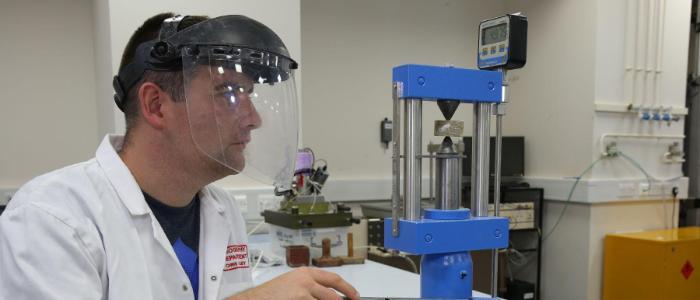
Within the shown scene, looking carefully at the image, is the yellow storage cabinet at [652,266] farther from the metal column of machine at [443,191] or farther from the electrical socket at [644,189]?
the metal column of machine at [443,191]

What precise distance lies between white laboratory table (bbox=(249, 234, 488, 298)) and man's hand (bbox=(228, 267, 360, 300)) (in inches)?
28.4

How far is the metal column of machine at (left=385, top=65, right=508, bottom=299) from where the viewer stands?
98 cm

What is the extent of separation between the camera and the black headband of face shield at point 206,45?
96cm

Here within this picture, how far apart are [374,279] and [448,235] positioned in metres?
0.91

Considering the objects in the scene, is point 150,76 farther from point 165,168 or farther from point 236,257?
point 236,257

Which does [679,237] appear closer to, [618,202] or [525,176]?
[618,202]

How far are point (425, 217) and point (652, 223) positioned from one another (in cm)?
328

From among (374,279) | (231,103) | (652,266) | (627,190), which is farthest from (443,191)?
(627,190)

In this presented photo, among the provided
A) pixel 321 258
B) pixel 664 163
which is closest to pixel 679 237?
pixel 664 163

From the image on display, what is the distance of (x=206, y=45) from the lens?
0.96 meters

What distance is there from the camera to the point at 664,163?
12.0 ft

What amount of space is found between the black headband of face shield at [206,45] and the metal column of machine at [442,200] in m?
0.27

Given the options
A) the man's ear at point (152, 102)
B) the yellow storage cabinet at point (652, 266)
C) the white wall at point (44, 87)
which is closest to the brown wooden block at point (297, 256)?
the man's ear at point (152, 102)

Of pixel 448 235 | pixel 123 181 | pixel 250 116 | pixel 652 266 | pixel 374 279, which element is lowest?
pixel 652 266
